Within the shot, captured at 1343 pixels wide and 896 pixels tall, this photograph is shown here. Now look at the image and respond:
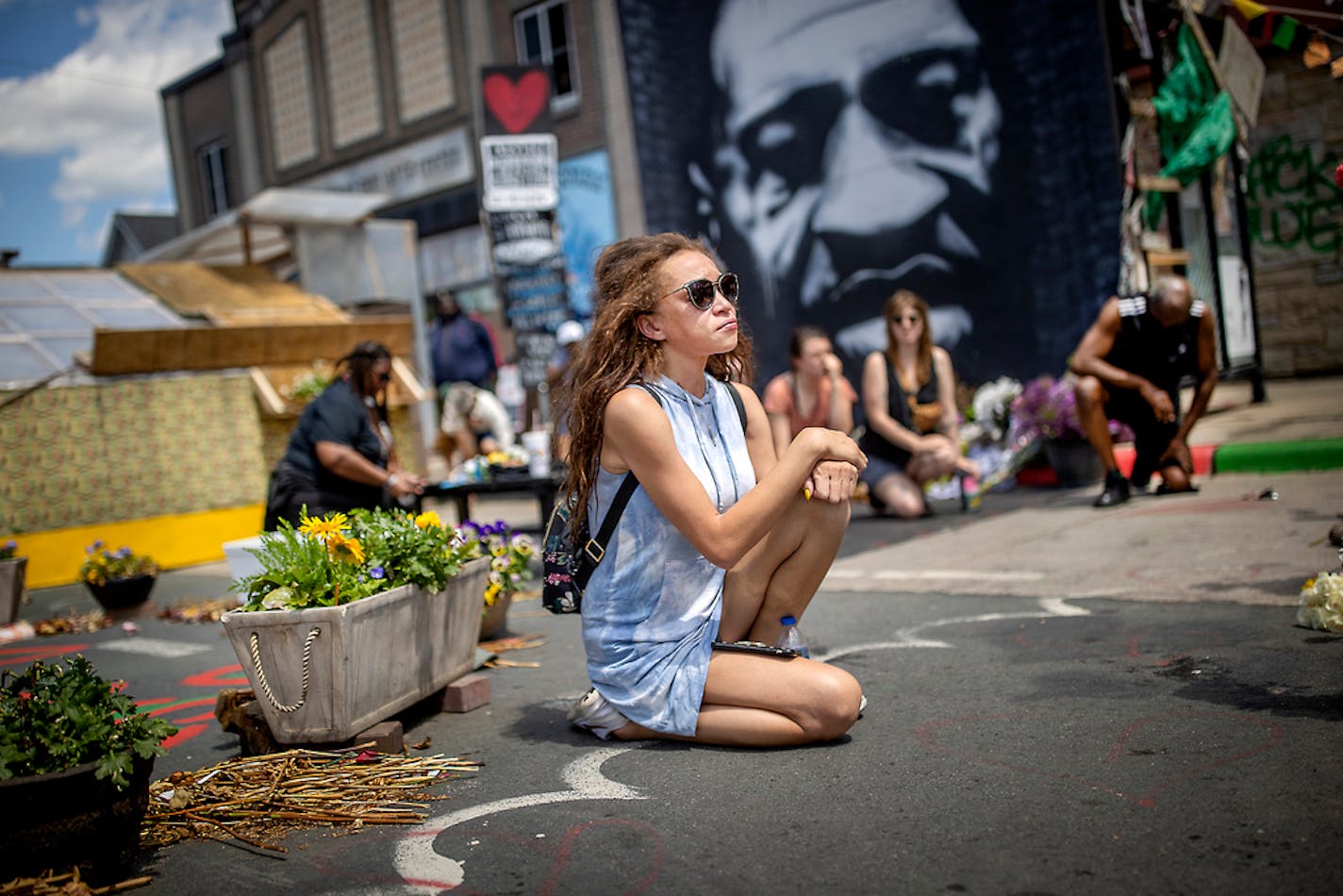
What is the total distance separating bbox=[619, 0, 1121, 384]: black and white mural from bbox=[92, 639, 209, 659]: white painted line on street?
786cm

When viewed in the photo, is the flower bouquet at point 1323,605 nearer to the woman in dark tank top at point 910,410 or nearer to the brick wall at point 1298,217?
the woman in dark tank top at point 910,410

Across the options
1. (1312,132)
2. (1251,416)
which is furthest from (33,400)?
→ (1312,132)

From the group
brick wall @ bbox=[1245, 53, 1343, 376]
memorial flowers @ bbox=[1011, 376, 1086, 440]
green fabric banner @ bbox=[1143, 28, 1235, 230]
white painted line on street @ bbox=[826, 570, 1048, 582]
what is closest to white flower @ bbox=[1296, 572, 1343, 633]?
white painted line on street @ bbox=[826, 570, 1048, 582]

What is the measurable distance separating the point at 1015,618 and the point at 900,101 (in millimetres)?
8140

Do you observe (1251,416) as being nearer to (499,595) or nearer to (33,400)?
(499,595)

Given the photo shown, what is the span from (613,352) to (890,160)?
8948 millimetres

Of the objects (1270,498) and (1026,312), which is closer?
(1270,498)

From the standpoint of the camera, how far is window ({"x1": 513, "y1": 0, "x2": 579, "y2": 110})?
17672mm

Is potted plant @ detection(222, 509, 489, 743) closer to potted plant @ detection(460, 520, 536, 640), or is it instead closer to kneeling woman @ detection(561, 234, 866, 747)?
kneeling woman @ detection(561, 234, 866, 747)

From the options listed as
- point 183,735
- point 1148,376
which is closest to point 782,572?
point 183,735

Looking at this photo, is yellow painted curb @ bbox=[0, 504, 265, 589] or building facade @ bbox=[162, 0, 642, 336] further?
building facade @ bbox=[162, 0, 642, 336]

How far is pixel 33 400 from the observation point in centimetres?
911

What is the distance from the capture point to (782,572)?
11.4 feet

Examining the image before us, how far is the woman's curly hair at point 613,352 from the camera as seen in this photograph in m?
3.48
